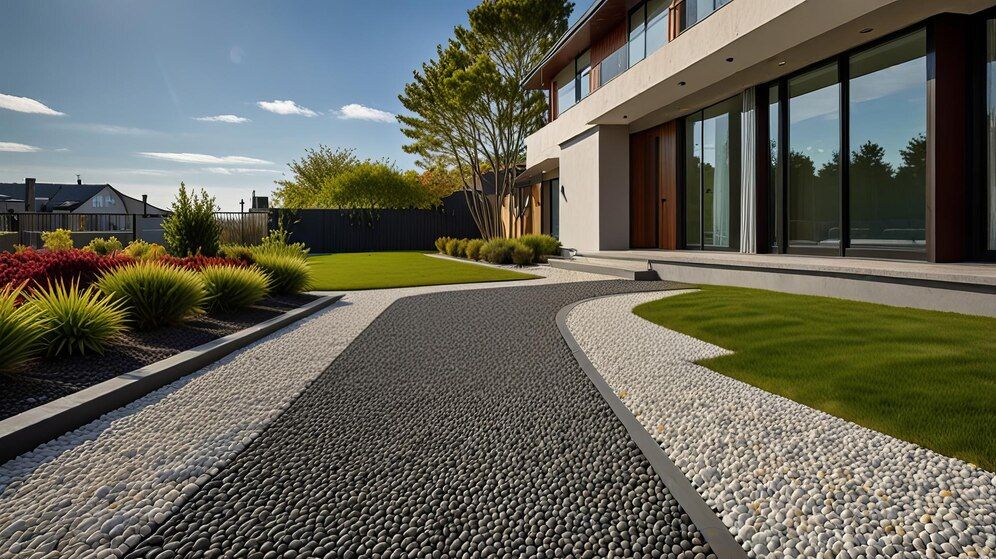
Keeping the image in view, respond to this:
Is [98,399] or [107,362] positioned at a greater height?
[107,362]

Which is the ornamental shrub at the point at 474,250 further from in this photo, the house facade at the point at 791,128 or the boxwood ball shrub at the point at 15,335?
the boxwood ball shrub at the point at 15,335

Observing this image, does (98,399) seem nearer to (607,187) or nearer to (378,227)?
(607,187)

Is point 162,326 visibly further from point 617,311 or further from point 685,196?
point 685,196

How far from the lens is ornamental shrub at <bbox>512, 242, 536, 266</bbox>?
17.5m

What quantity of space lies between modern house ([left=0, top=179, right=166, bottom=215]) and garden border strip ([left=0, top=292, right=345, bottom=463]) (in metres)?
57.3

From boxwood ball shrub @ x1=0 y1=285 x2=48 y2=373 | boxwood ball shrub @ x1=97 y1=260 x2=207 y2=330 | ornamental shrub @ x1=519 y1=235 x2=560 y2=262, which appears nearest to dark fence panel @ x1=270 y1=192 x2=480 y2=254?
ornamental shrub @ x1=519 y1=235 x2=560 y2=262

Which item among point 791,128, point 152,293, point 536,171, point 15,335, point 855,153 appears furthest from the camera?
point 536,171

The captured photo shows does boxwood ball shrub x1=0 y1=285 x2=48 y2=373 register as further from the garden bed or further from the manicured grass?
the manicured grass

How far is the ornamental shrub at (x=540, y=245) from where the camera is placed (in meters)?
18.0

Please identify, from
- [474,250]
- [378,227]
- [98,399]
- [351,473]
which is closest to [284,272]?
[98,399]

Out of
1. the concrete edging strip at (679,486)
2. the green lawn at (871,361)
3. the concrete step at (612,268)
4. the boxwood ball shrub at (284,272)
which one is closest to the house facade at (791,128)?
the concrete step at (612,268)

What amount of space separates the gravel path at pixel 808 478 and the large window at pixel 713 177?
937 centimetres

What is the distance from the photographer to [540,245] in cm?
1808

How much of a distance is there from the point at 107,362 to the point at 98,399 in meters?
1.18
